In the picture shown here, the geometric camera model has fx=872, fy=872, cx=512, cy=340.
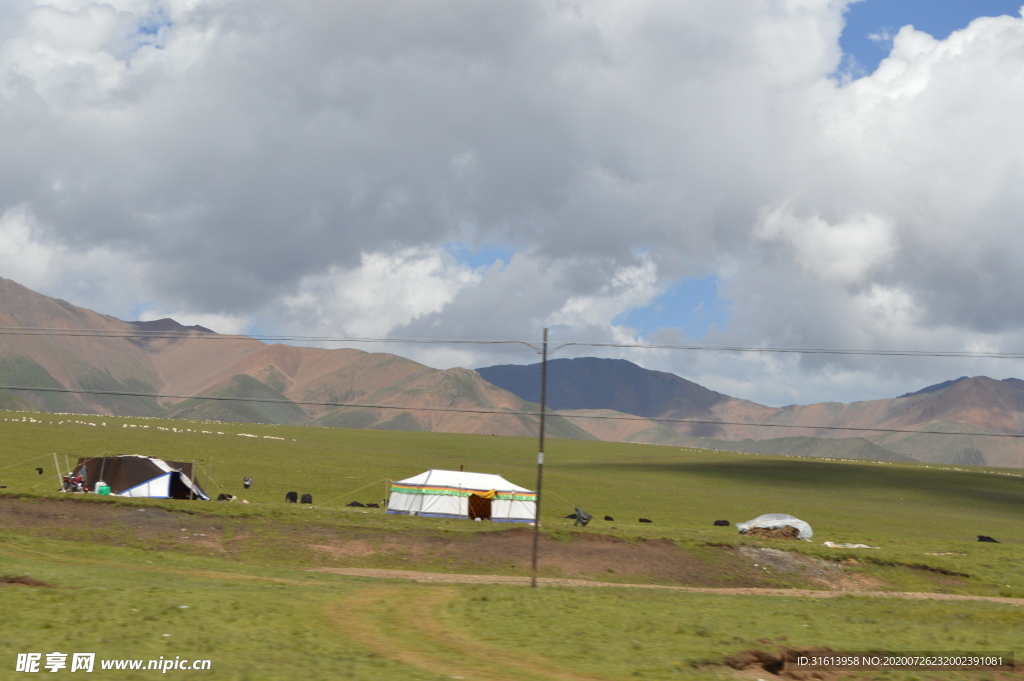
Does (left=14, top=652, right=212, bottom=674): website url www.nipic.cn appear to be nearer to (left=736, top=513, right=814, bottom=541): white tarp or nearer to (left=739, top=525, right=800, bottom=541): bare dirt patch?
(left=739, top=525, right=800, bottom=541): bare dirt patch

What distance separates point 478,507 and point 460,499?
1.37 m

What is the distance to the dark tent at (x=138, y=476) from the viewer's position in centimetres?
4806

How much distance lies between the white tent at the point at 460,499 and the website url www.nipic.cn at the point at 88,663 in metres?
36.9

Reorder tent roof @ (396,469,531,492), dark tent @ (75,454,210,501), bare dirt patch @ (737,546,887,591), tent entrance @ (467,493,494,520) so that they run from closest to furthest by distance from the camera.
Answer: bare dirt patch @ (737,546,887,591) < dark tent @ (75,454,210,501) < tent entrance @ (467,493,494,520) < tent roof @ (396,469,531,492)

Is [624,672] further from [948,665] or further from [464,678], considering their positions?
[948,665]

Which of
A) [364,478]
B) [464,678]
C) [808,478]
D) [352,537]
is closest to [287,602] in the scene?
[464,678]

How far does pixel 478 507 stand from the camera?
50281 millimetres

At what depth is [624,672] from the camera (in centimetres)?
1565

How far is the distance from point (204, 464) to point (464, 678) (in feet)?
262

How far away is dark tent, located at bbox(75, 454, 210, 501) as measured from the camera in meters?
48.1

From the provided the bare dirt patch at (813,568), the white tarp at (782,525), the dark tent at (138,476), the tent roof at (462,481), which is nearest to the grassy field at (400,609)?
the bare dirt patch at (813,568)

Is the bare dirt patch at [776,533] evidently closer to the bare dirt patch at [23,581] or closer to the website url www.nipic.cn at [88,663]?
the bare dirt patch at [23,581]

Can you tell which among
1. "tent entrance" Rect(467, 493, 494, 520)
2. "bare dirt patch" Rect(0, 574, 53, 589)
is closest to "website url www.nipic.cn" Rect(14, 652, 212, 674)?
"bare dirt patch" Rect(0, 574, 53, 589)

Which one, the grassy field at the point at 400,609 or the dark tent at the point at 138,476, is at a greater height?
the dark tent at the point at 138,476
